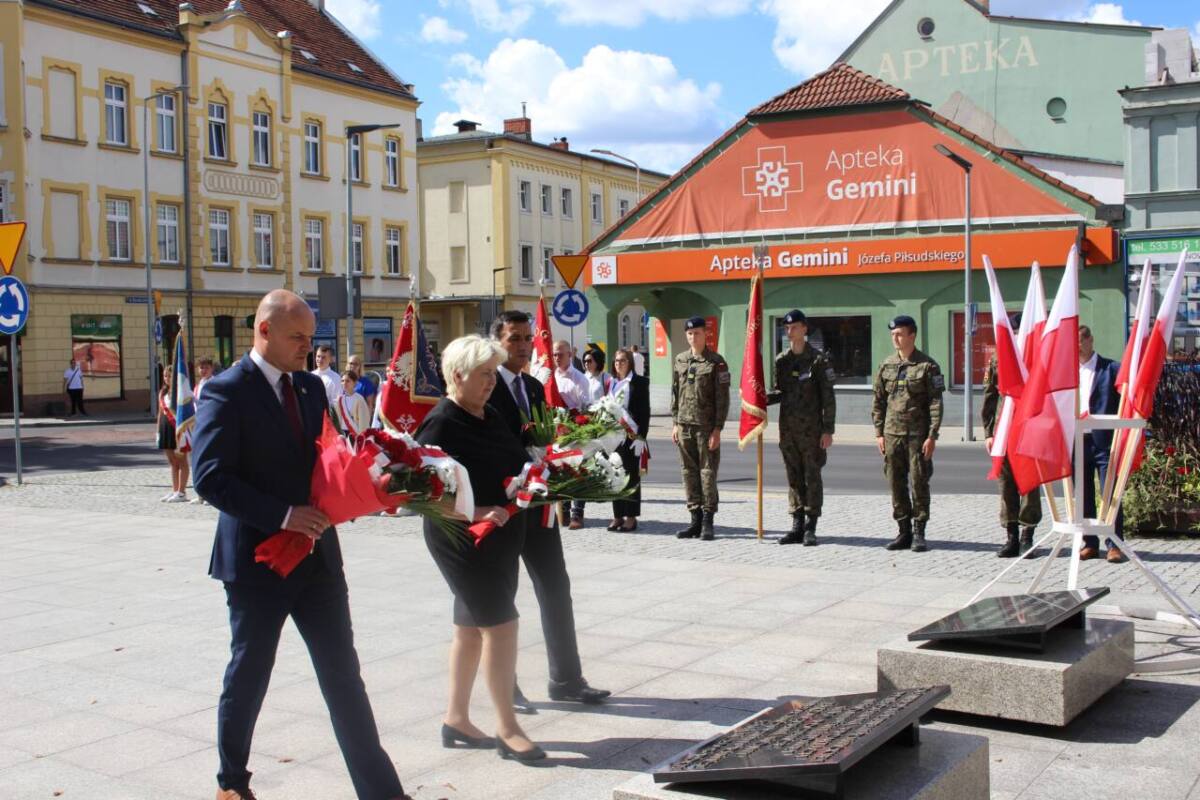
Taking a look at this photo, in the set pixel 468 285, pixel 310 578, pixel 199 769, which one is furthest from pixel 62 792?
pixel 468 285

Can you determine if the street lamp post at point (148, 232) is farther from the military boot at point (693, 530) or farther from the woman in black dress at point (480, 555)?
the woman in black dress at point (480, 555)

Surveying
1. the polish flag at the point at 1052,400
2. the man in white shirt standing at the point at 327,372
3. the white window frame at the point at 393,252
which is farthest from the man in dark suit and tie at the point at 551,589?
the white window frame at the point at 393,252

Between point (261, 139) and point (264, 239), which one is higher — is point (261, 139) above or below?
above

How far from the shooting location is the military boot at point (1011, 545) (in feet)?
34.7

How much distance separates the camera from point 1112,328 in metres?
26.7

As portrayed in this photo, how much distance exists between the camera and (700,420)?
1188 centimetres

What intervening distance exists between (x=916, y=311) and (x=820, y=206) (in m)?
3.50

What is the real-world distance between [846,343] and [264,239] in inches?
982

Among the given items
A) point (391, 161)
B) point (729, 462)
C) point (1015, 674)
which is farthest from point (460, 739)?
point (391, 161)

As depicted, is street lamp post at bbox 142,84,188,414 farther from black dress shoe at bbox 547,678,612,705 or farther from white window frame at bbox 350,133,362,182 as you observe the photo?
black dress shoe at bbox 547,678,612,705

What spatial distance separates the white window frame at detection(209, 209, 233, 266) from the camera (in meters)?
44.2

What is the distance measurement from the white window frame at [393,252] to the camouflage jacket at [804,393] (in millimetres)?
42452

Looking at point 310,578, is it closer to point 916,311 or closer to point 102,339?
point 916,311

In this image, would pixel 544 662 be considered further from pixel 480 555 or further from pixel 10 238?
pixel 10 238
